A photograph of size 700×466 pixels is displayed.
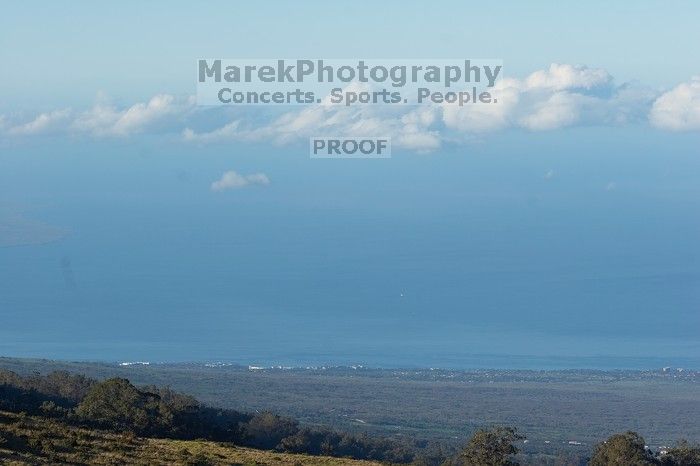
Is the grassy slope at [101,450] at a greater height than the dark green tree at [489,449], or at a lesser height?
greater

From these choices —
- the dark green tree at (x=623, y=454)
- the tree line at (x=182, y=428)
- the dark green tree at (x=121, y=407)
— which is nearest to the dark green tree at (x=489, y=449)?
the tree line at (x=182, y=428)

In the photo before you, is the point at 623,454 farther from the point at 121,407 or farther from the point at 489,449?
the point at 121,407

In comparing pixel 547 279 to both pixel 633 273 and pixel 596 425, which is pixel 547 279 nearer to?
pixel 633 273


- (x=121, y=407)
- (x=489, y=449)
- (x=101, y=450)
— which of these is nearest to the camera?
(x=101, y=450)

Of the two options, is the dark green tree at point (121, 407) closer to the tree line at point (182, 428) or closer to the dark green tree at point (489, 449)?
the tree line at point (182, 428)

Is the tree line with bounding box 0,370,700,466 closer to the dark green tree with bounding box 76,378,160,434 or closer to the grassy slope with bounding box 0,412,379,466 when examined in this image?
the dark green tree with bounding box 76,378,160,434

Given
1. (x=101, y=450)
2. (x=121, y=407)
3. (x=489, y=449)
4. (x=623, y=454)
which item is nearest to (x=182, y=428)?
(x=121, y=407)

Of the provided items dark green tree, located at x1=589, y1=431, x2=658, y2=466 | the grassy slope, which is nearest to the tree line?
dark green tree, located at x1=589, y1=431, x2=658, y2=466

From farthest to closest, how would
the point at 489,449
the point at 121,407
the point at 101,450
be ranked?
the point at 121,407 → the point at 489,449 → the point at 101,450

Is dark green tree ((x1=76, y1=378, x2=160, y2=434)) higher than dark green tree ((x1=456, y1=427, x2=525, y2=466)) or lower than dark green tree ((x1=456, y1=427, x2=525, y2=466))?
higher
